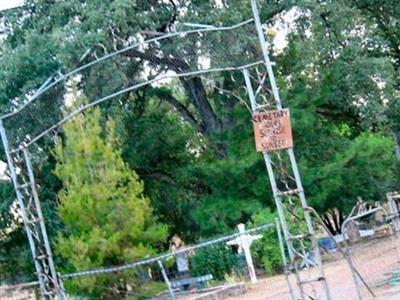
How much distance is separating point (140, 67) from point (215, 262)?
166 inches

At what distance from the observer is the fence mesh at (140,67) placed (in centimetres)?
861

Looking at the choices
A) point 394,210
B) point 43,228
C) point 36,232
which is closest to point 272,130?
point 43,228

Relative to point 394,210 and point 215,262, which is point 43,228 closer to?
point 394,210

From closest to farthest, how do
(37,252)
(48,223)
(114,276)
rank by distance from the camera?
(37,252), (114,276), (48,223)

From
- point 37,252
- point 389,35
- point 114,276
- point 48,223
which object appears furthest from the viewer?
point 389,35

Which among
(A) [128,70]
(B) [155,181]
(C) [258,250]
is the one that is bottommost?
(C) [258,250]

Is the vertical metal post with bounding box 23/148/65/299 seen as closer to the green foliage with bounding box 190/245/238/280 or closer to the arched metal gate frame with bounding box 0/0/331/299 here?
the arched metal gate frame with bounding box 0/0/331/299

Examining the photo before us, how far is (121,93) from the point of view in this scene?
8.75 meters

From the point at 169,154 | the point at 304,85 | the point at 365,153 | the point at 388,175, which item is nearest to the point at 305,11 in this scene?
the point at 304,85

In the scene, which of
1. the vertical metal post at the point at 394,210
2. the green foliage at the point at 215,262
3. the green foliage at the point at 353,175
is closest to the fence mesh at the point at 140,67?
the vertical metal post at the point at 394,210

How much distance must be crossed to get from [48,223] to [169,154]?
4631mm

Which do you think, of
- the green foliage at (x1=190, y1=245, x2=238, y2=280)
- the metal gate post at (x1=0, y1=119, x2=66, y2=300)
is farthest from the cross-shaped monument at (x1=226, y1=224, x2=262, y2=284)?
the metal gate post at (x1=0, y1=119, x2=66, y2=300)

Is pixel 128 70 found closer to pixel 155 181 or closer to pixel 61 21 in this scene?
pixel 61 21

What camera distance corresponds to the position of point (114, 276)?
12508 millimetres
